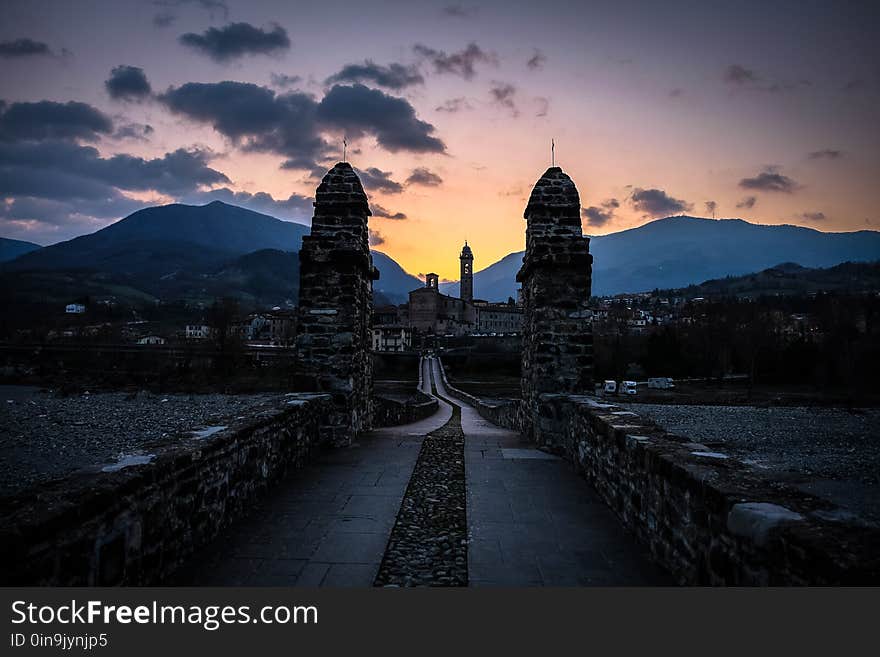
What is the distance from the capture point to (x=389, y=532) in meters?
4.30

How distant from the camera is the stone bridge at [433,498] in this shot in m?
2.44

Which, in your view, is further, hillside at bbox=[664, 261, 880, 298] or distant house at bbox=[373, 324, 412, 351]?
hillside at bbox=[664, 261, 880, 298]

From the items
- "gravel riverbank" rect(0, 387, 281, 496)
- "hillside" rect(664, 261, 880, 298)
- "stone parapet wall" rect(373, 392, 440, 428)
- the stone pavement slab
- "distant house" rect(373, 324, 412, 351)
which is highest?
"hillside" rect(664, 261, 880, 298)

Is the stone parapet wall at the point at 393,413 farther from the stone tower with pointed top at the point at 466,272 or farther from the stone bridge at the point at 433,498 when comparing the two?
the stone tower with pointed top at the point at 466,272

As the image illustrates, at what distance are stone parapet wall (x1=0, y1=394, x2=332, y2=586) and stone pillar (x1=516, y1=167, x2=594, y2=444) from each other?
14.9 feet

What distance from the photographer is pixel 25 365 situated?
4641 cm

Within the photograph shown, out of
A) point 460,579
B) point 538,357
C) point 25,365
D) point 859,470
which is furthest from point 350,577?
point 25,365

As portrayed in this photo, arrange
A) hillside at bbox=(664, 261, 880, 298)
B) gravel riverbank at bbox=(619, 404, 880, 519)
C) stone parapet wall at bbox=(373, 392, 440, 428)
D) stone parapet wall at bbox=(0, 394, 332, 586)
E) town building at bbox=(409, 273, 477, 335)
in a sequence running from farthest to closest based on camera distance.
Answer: town building at bbox=(409, 273, 477, 335) → hillside at bbox=(664, 261, 880, 298) → stone parapet wall at bbox=(373, 392, 440, 428) → gravel riverbank at bbox=(619, 404, 880, 519) → stone parapet wall at bbox=(0, 394, 332, 586)

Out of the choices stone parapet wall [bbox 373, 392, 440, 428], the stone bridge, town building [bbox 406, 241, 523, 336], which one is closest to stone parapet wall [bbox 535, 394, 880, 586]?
the stone bridge

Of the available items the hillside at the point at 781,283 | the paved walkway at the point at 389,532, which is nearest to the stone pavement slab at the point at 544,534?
the paved walkway at the point at 389,532

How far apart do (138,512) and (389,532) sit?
1.99 metres

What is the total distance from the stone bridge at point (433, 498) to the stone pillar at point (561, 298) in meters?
0.02

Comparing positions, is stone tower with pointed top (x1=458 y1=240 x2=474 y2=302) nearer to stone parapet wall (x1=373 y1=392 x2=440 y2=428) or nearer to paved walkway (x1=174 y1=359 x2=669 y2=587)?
Result: stone parapet wall (x1=373 y1=392 x2=440 y2=428)

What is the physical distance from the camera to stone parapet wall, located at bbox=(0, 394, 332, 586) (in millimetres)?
2197
